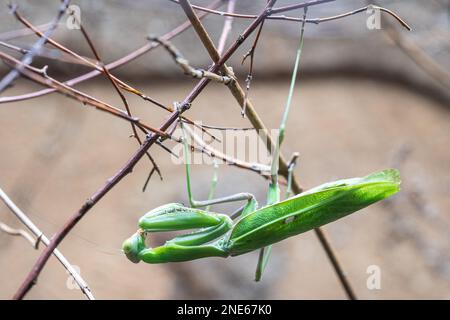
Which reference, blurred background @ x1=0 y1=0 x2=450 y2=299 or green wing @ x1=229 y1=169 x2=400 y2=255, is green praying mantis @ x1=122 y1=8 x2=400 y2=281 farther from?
blurred background @ x1=0 y1=0 x2=450 y2=299

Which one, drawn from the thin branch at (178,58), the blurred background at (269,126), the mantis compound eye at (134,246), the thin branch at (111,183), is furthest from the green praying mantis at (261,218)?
the blurred background at (269,126)

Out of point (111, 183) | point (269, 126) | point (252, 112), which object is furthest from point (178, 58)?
point (269, 126)

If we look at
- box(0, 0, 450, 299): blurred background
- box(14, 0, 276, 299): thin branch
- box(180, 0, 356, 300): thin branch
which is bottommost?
box(14, 0, 276, 299): thin branch

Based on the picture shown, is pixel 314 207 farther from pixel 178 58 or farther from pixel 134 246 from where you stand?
pixel 178 58

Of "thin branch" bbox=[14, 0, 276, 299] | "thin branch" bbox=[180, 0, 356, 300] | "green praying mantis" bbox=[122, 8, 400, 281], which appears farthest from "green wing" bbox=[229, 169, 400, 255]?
"thin branch" bbox=[14, 0, 276, 299]

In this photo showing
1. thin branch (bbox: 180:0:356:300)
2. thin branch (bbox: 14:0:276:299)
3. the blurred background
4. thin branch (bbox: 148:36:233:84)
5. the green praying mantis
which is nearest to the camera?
thin branch (bbox: 148:36:233:84)

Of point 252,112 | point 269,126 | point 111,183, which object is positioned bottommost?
point 111,183

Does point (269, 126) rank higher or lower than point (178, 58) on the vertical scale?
higher

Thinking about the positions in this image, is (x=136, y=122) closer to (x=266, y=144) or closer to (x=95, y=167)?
(x=266, y=144)
